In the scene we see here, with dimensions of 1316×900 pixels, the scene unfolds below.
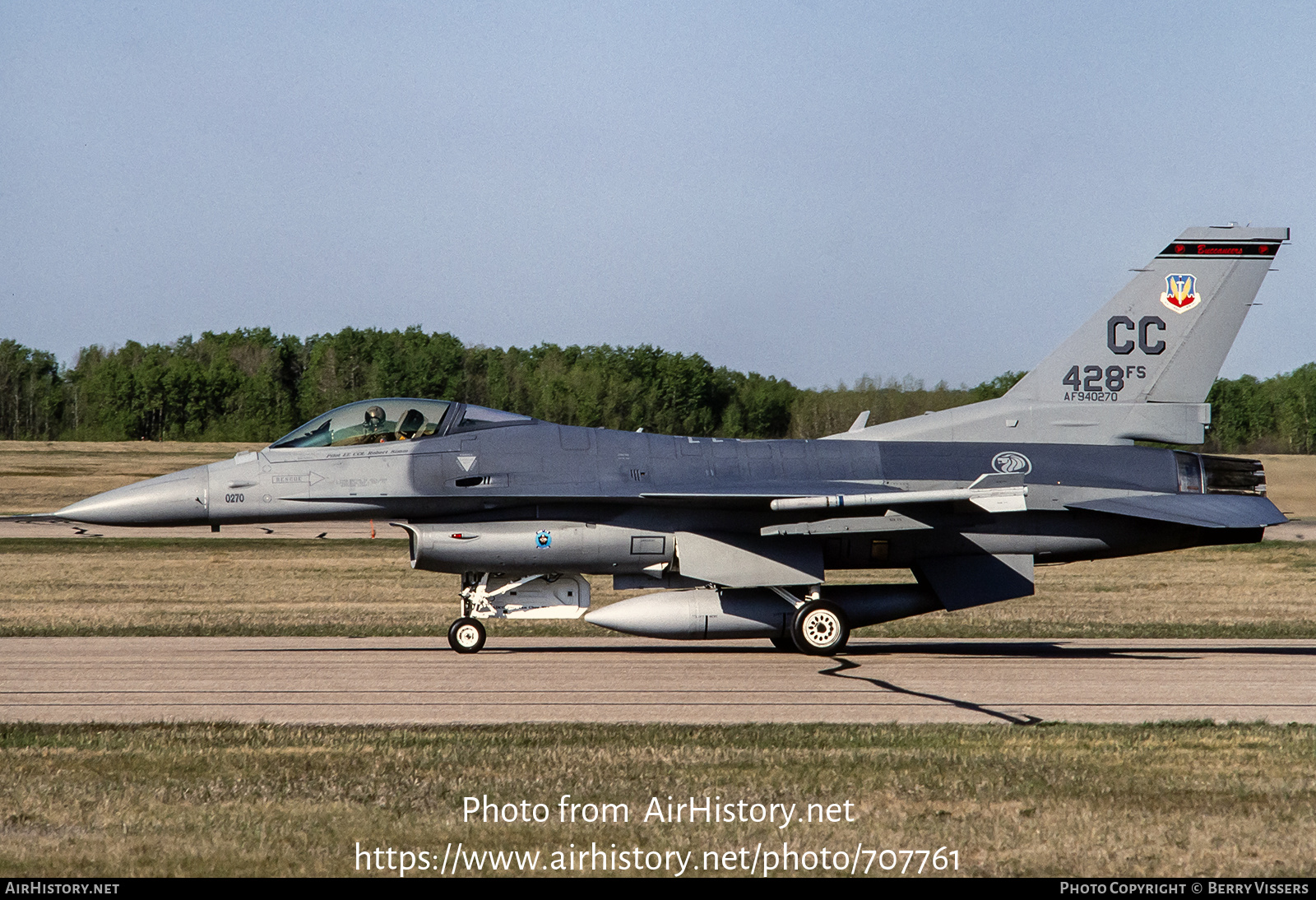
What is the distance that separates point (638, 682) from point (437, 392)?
44006mm

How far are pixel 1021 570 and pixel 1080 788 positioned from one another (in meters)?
7.38

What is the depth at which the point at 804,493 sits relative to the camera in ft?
46.3

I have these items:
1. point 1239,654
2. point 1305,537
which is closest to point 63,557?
point 1239,654

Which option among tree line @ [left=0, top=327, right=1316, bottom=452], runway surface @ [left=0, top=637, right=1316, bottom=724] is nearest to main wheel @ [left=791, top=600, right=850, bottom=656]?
runway surface @ [left=0, top=637, right=1316, bottom=724]

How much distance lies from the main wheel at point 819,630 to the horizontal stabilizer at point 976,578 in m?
1.36

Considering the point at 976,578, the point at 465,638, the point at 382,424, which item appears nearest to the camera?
the point at 382,424

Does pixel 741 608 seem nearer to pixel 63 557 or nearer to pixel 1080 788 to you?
pixel 1080 788

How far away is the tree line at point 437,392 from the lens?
131 ft

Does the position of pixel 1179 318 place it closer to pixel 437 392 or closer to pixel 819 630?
pixel 819 630

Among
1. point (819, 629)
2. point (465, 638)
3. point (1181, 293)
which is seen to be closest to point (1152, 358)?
point (1181, 293)

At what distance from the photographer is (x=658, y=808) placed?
731cm

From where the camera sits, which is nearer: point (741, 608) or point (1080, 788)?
point (1080, 788)

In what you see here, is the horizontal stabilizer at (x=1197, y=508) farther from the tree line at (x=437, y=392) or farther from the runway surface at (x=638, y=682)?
the tree line at (x=437, y=392)

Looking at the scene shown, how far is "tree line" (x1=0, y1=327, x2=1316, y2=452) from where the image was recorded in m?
39.9
